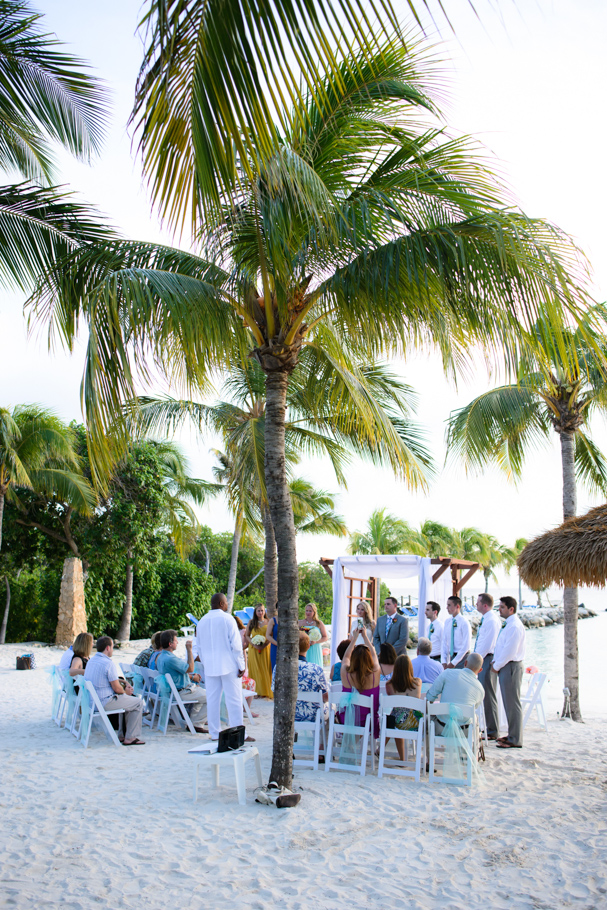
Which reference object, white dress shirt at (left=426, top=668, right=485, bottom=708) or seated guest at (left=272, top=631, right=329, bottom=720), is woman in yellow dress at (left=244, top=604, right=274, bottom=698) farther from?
white dress shirt at (left=426, top=668, right=485, bottom=708)

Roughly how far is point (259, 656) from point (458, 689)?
16.1ft

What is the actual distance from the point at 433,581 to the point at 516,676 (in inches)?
198

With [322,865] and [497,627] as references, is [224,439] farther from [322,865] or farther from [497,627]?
[322,865]

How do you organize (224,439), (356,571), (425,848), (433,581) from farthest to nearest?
(224,439) → (356,571) → (433,581) → (425,848)

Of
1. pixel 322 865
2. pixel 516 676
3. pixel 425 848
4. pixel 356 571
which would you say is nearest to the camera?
pixel 322 865

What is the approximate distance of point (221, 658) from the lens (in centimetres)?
685

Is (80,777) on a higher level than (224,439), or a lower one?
lower

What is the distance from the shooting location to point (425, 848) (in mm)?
4484

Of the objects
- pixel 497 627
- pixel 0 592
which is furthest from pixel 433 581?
pixel 0 592

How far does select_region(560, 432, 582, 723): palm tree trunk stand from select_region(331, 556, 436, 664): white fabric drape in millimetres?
2517

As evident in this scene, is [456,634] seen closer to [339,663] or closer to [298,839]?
[339,663]

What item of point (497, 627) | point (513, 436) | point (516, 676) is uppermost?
point (513, 436)

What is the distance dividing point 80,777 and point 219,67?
6004mm

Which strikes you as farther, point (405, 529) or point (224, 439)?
point (405, 529)
